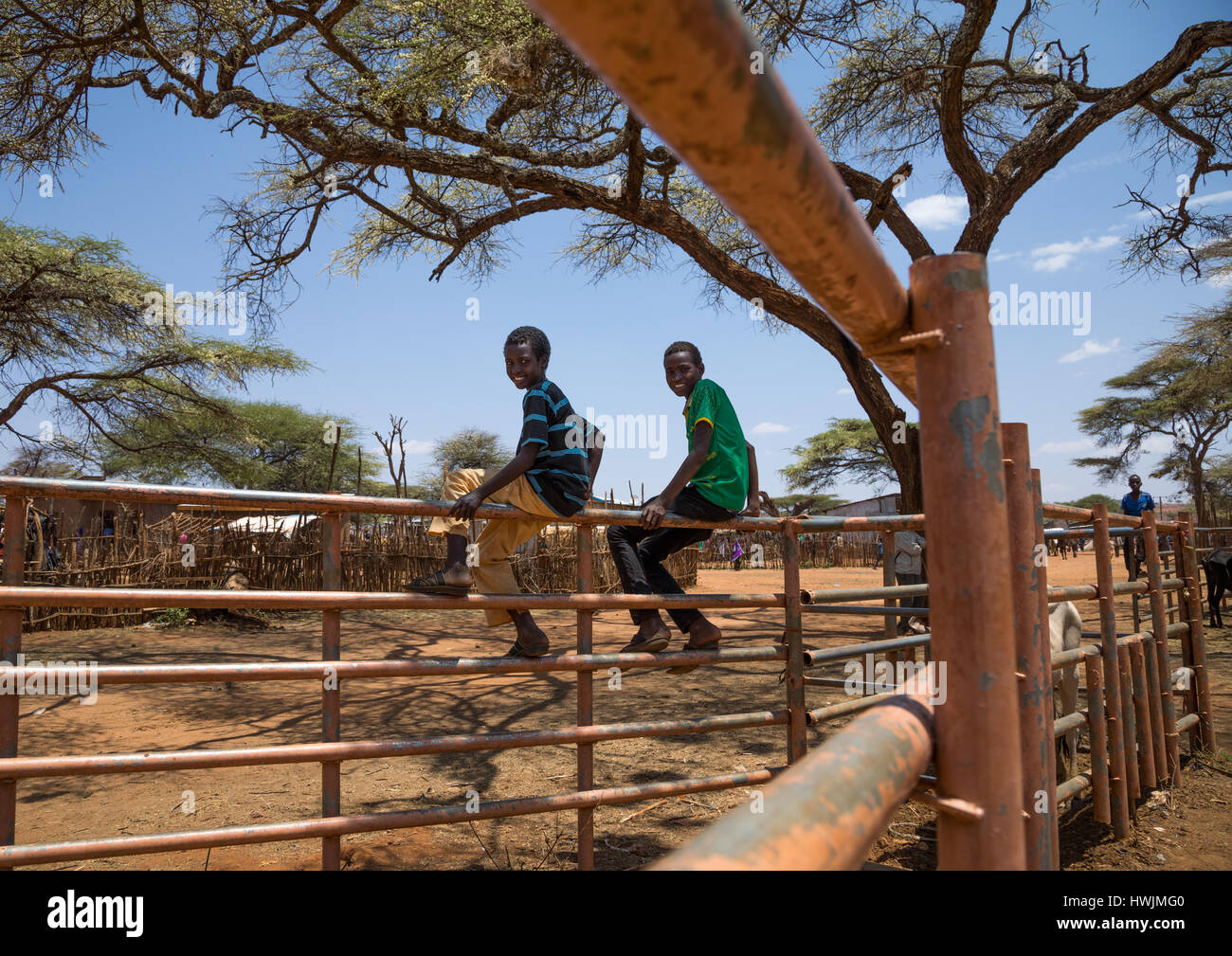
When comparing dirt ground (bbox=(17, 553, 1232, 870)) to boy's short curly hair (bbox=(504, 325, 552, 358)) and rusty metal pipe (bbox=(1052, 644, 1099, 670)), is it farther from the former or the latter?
boy's short curly hair (bbox=(504, 325, 552, 358))

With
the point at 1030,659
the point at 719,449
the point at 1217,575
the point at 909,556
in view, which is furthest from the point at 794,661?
the point at 1217,575

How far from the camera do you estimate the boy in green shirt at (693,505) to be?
11.4 feet

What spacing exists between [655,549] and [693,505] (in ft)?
1.16

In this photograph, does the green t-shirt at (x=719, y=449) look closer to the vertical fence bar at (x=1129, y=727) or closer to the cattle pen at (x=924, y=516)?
the cattle pen at (x=924, y=516)

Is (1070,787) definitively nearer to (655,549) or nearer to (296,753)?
(655,549)

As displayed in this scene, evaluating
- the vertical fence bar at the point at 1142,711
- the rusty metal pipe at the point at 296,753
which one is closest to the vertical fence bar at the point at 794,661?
the rusty metal pipe at the point at 296,753

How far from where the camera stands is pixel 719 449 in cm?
381

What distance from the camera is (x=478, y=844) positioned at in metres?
3.84

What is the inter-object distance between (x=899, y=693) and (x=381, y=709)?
6766 mm

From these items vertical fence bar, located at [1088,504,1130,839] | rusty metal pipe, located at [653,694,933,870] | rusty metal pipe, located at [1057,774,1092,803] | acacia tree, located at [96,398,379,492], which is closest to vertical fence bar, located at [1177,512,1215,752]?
vertical fence bar, located at [1088,504,1130,839]

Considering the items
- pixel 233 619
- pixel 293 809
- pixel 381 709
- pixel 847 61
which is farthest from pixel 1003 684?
pixel 233 619

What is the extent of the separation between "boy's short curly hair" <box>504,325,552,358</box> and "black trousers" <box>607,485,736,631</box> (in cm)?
88

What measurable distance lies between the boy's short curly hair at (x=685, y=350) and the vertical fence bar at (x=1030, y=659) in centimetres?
276
